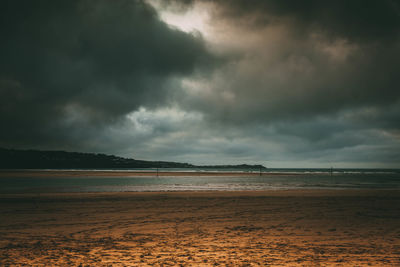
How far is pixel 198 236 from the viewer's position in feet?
34.7

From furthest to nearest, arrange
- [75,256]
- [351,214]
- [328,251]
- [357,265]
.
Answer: [351,214] < [328,251] < [75,256] < [357,265]

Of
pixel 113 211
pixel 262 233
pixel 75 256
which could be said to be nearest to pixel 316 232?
pixel 262 233

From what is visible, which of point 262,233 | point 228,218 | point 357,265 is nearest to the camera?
point 357,265

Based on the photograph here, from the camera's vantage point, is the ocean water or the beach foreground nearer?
the beach foreground

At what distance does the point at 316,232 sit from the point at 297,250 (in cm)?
319

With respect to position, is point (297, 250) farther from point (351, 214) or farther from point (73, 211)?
point (73, 211)

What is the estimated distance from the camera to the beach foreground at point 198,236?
25.5 ft

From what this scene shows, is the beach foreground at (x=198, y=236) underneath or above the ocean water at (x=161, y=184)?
above

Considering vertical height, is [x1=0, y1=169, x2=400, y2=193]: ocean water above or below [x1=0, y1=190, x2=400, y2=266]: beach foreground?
below

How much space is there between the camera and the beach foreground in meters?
7.78

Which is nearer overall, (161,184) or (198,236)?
(198,236)

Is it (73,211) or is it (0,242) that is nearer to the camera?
(0,242)

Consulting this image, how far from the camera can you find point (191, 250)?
28.3 feet

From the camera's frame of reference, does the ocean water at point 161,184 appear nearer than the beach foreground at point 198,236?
No
